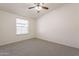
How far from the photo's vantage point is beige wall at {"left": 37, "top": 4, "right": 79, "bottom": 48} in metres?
3.92

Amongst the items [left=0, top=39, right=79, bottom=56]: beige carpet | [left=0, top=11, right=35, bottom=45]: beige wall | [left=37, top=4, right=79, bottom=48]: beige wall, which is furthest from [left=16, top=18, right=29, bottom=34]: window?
[left=0, top=39, right=79, bottom=56]: beige carpet

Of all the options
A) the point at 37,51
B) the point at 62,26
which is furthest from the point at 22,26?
the point at 37,51

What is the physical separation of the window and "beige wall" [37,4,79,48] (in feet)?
3.86

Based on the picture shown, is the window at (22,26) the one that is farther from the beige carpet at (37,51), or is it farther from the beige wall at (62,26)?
the beige carpet at (37,51)

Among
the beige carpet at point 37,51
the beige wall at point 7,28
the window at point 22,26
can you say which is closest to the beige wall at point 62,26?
the beige carpet at point 37,51

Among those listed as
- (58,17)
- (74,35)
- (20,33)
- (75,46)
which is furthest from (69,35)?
(20,33)

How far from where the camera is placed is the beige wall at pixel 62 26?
392 cm

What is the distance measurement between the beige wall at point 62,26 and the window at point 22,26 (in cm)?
118

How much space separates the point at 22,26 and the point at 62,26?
2.94 meters

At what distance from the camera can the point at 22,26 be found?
6215mm

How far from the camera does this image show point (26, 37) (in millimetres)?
6445

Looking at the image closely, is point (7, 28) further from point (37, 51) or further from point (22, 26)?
point (37, 51)

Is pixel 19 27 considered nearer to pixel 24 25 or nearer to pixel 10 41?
pixel 24 25

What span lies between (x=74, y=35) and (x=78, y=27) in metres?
0.43
